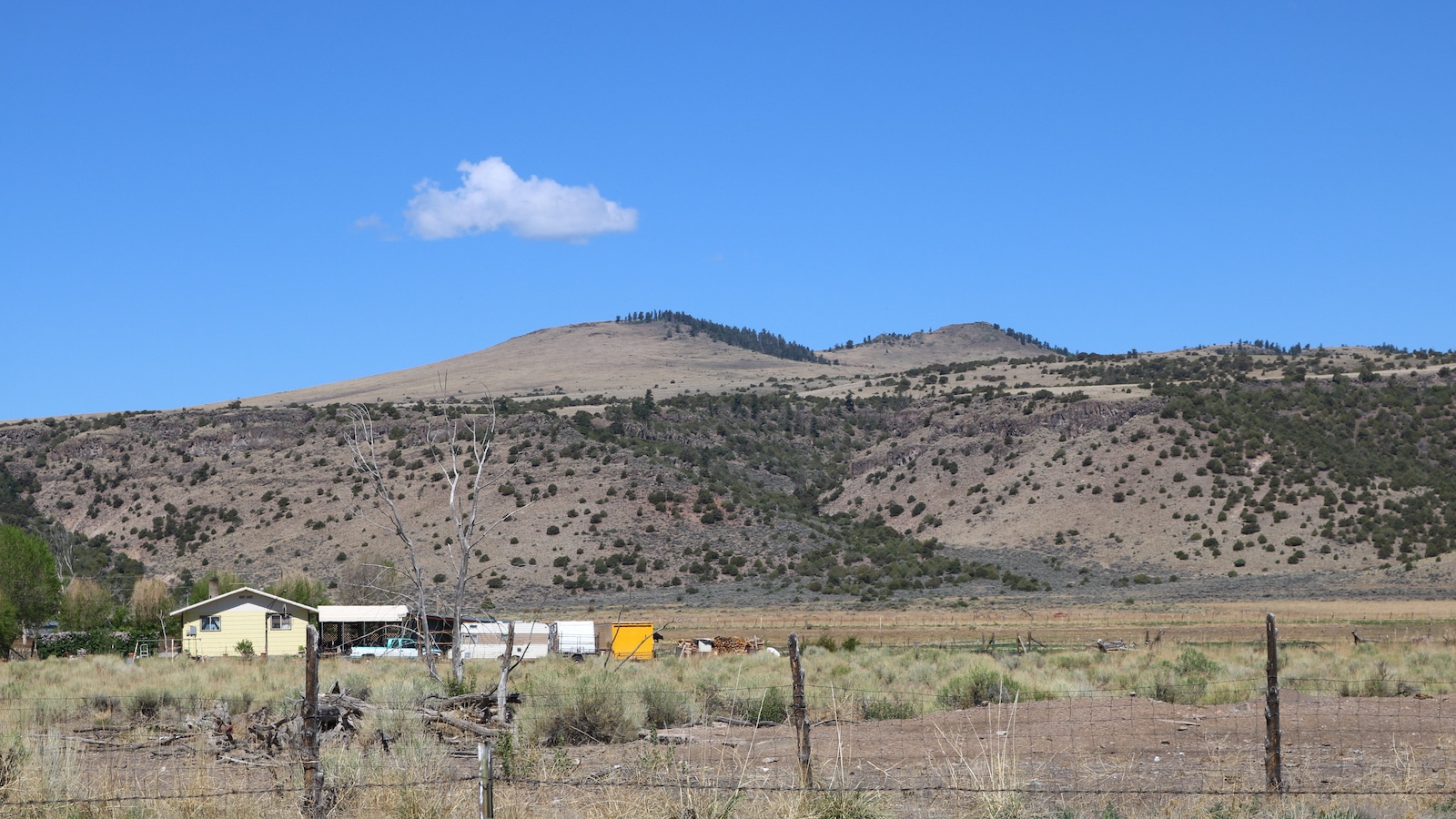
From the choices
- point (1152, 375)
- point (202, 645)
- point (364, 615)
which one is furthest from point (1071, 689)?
point (1152, 375)

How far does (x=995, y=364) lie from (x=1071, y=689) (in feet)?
401

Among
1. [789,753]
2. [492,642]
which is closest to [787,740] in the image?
[789,753]

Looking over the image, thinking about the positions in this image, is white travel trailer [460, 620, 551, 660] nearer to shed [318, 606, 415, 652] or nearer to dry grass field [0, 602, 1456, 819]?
shed [318, 606, 415, 652]

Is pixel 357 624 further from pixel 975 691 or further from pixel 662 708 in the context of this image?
pixel 975 691

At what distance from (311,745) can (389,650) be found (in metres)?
35.4

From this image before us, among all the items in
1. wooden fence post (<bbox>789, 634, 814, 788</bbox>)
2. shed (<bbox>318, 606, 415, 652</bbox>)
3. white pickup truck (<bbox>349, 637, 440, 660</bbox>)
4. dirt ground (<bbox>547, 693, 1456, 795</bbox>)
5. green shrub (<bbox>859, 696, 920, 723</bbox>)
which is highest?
wooden fence post (<bbox>789, 634, 814, 788</bbox>)

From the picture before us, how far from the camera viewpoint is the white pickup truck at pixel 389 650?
142 ft

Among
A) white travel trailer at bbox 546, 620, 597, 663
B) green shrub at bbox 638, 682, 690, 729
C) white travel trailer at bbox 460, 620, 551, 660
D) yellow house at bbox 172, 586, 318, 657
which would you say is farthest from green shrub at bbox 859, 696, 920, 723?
yellow house at bbox 172, 586, 318, 657

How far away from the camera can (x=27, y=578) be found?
52.1 m

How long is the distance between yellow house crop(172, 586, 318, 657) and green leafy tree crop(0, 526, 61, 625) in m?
6.66

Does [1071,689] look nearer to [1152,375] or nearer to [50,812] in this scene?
[50,812]

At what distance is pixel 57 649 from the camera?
157 ft

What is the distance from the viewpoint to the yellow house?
49875 millimetres

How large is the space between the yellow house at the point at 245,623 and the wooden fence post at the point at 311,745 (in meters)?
40.8
